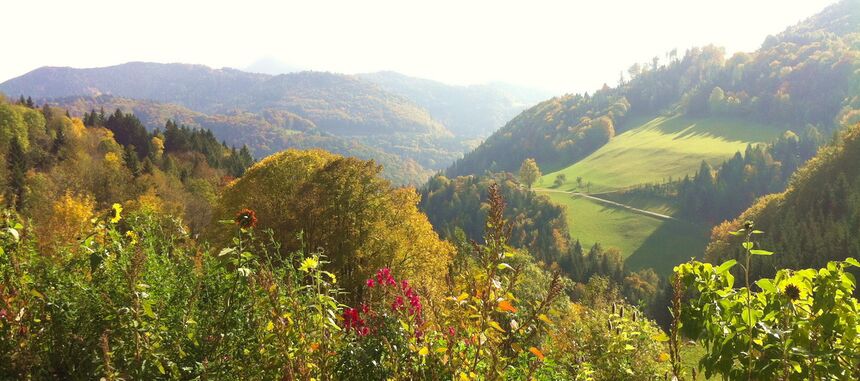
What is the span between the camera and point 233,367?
4492mm

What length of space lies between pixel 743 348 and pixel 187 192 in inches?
2621

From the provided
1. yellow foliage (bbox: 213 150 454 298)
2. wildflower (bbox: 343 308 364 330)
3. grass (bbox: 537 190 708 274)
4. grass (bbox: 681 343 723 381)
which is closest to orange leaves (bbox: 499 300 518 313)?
grass (bbox: 681 343 723 381)

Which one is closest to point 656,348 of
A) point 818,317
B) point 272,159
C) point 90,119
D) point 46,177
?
point 818,317

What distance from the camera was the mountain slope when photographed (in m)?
62.3

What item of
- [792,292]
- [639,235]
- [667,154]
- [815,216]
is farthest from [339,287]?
[667,154]

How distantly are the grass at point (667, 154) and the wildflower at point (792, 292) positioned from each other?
158m

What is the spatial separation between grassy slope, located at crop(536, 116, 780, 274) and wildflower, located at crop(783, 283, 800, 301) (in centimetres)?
11351

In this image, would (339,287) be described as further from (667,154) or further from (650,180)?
(667,154)

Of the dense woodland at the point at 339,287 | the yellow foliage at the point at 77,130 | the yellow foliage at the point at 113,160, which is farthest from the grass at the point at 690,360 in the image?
the yellow foliage at the point at 77,130

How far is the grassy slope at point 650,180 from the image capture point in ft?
374

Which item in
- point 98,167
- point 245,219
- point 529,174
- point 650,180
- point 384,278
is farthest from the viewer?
point 529,174

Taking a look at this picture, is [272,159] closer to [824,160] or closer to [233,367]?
[233,367]

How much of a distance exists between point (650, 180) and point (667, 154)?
26.8 meters

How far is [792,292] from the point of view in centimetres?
350
